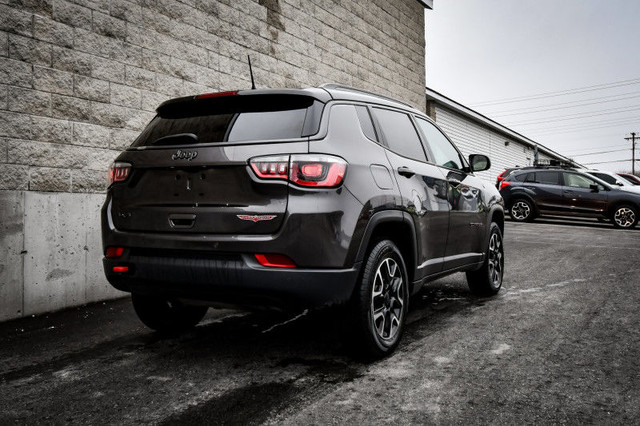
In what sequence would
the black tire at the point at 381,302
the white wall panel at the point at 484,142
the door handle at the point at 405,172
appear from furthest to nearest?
the white wall panel at the point at 484,142 → the door handle at the point at 405,172 → the black tire at the point at 381,302

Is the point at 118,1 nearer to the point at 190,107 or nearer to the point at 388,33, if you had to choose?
the point at 190,107

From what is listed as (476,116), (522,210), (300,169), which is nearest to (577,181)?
(522,210)

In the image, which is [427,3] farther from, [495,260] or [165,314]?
[165,314]

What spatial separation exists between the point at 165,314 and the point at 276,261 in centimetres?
177

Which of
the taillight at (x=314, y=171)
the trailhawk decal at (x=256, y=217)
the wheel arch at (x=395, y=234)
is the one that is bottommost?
the wheel arch at (x=395, y=234)

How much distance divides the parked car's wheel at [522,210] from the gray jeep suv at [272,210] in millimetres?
15069

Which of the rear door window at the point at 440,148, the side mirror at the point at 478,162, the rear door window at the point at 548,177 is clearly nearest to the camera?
the rear door window at the point at 440,148

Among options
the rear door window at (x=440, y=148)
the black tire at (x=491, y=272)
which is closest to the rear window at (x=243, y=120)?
the rear door window at (x=440, y=148)

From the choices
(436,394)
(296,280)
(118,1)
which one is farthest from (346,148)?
(118,1)

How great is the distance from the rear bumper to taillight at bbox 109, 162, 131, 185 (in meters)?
0.59

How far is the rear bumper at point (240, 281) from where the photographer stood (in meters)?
3.17

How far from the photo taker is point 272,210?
10.5ft

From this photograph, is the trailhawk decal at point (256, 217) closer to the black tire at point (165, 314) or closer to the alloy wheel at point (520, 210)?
the black tire at point (165, 314)

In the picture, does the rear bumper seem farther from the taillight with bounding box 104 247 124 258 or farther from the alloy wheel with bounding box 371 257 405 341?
the alloy wheel with bounding box 371 257 405 341
